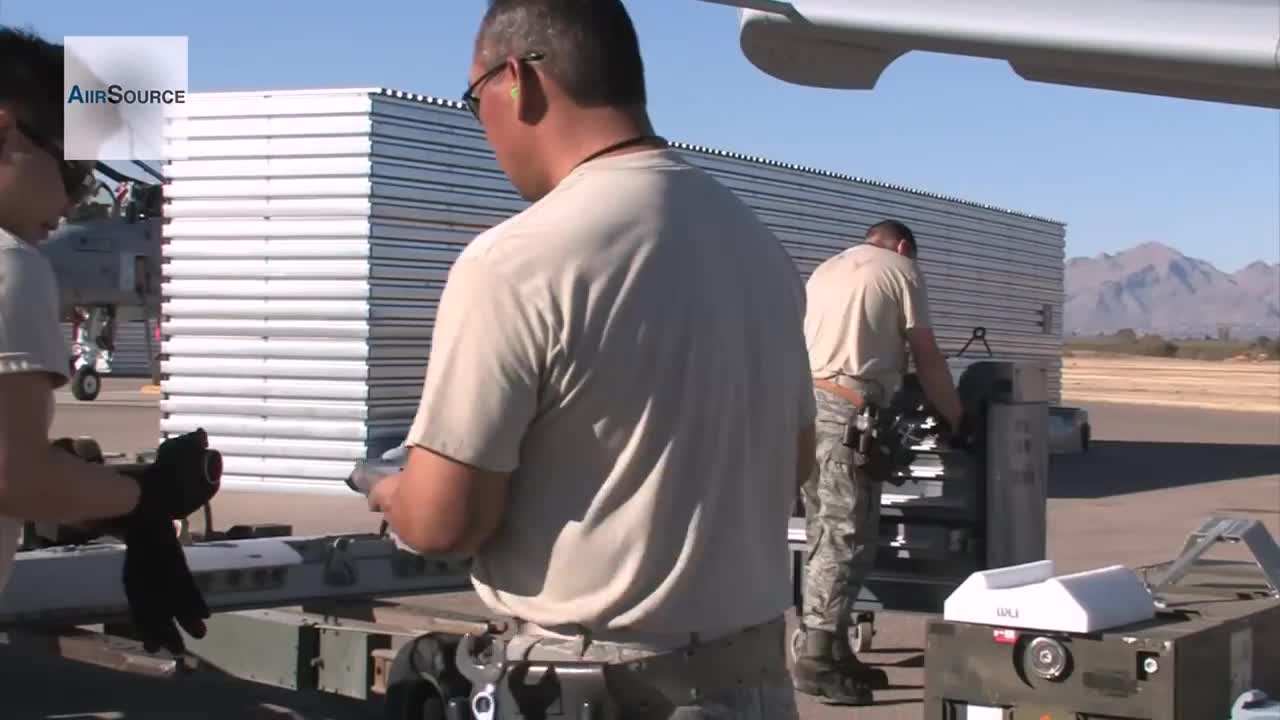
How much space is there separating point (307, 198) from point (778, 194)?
264 inches

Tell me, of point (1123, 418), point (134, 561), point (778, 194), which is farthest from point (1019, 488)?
point (1123, 418)

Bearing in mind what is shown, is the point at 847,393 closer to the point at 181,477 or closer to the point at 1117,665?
the point at 1117,665

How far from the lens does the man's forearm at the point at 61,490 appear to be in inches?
98.3

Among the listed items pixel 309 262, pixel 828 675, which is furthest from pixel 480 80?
pixel 309 262

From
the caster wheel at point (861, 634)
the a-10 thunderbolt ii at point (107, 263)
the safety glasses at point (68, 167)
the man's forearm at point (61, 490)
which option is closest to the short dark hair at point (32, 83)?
the safety glasses at point (68, 167)

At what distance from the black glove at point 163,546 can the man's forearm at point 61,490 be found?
0.08 m

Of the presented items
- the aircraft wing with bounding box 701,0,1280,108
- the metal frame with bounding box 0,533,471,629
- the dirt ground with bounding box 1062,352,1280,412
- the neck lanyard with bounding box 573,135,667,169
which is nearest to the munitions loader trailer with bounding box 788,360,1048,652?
the metal frame with bounding box 0,533,471,629

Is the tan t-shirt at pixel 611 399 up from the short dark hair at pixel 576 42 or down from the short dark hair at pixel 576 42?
down

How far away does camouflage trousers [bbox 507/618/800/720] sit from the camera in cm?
239

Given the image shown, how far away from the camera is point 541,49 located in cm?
243

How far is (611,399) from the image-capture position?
2365 millimetres

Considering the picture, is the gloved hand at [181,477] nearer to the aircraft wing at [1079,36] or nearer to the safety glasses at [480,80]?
the safety glasses at [480,80]

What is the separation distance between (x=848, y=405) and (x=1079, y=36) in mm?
5026

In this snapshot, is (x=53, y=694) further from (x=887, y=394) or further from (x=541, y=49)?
(x=541, y=49)
